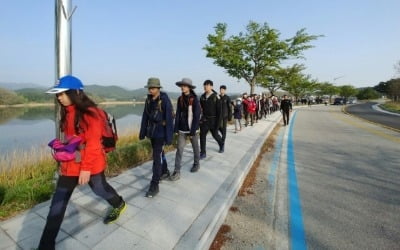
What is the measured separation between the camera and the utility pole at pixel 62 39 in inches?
150

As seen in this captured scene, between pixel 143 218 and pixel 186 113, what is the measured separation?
2.18 meters

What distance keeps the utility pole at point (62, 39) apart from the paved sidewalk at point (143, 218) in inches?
51.7

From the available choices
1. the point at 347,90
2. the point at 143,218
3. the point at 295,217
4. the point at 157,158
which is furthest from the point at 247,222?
the point at 347,90

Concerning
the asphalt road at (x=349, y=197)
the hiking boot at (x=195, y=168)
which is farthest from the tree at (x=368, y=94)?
the hiking boot at (x=195, y=168)

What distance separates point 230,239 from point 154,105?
7.15 feet

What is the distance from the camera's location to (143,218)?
10.1 ft

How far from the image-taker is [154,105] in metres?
3.84

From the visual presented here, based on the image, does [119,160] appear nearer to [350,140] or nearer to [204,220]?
[204,220]

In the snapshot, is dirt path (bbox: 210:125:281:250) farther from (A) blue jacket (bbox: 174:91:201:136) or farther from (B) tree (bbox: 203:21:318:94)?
(B) tree (bbox: 203:21:318:94)

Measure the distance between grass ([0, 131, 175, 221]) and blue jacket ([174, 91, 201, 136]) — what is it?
1.69 meters

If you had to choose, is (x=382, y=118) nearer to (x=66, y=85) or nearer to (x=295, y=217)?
(x=295, y=217)

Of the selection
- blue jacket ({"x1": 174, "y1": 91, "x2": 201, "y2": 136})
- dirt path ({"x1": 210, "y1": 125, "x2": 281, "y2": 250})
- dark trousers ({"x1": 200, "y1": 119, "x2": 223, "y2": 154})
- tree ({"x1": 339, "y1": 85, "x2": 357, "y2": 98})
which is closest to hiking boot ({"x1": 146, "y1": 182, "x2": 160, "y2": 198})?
dirt path ({"x1": 210, "y1": 125, "x2": 281, "y2": 250})

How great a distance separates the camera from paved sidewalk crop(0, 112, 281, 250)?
2.59 meters

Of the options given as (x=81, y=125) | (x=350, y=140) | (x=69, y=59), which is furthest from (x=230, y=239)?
(x=350, y=140)
